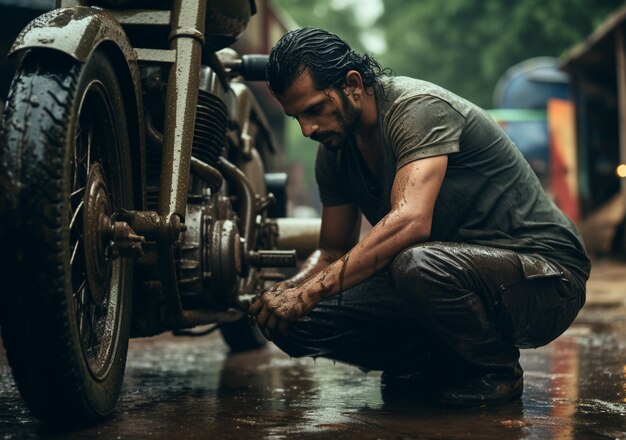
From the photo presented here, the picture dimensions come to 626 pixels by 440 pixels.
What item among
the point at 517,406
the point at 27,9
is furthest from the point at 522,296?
the point at 27,9

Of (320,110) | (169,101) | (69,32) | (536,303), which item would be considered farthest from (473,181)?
(69,32)

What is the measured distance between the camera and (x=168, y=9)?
10.7 ft

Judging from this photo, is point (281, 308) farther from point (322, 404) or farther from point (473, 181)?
point (473, 181)

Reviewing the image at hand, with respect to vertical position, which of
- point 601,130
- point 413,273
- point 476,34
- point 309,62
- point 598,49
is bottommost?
point 413,273

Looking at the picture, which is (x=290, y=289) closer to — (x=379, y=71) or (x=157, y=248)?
(x=157, y=248)

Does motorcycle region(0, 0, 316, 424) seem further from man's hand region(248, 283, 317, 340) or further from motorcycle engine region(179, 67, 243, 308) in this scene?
man's hand region(248, 283, 317, 340)

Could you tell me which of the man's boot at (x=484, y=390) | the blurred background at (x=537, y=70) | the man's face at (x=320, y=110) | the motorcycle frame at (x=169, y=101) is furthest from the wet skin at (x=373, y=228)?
the blurred background at (x=537, y=70)

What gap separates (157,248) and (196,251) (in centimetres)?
37

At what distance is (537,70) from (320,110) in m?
17.3

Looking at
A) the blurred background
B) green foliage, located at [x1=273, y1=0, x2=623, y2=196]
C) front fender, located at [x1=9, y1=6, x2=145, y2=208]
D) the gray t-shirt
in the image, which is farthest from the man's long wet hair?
green foliage, located at [x1=273, y1=0, x2=623, y2=196]

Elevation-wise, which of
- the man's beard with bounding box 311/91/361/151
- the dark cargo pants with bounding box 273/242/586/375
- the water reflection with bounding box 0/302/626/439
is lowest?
the water reflection with bounding box 0/302/626/439

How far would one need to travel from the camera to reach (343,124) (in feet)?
10.7

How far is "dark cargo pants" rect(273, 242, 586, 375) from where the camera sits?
3.10 meters

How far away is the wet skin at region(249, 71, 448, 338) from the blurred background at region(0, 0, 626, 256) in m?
2.15
